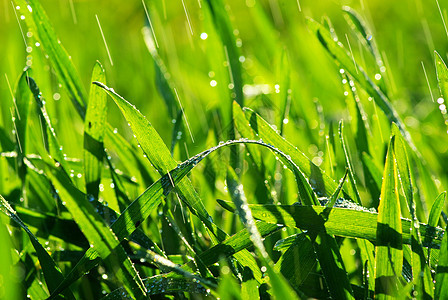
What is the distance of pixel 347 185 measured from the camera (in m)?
0.64

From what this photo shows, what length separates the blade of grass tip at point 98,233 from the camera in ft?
1.48

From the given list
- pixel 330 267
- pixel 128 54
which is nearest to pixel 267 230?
pixel 330 267

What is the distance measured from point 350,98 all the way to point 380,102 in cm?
7

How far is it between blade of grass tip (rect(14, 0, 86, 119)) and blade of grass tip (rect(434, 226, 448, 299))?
59 cm

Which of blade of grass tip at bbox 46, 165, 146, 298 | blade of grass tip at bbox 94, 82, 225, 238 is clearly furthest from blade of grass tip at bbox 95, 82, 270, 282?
blade of grass tip at bbox 46, 165, 146, 298

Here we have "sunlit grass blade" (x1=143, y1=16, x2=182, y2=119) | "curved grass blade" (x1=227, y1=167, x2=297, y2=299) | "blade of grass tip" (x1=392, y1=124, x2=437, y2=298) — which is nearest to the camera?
"curved grass blade" (x1=227, y1=167, x2=297, y2=299)

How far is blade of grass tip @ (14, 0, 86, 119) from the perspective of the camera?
2.59 feet

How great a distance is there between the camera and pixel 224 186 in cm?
83

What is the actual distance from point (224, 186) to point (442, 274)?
0.42 meters

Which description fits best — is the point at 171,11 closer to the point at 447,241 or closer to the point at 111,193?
the point at 111,193

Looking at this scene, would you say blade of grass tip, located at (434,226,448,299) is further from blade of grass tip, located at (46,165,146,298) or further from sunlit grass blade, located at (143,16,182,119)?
sunlit grass blade, located at (143,16,182,119)

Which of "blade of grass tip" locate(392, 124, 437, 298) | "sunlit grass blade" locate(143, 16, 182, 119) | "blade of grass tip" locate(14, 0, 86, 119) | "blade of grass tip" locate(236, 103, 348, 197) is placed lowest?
"blade of grass tip" locate(392, 124, 437, 298)

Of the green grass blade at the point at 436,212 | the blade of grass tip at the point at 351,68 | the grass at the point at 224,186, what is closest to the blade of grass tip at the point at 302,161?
the grass at the point at 224,186

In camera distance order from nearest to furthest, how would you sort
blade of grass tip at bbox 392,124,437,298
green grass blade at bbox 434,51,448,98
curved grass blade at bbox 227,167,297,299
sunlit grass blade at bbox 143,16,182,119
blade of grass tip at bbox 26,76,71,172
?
curved grass blade at bbox 227,167,297,299 → blade of grass tip at bbox 392,124,437,298 → green grass blade at bbox 434,51,448,98 → blade of grass tip at bbox 26,76,71,172 → sunlit grass blade at bbox 143,16,182,119
